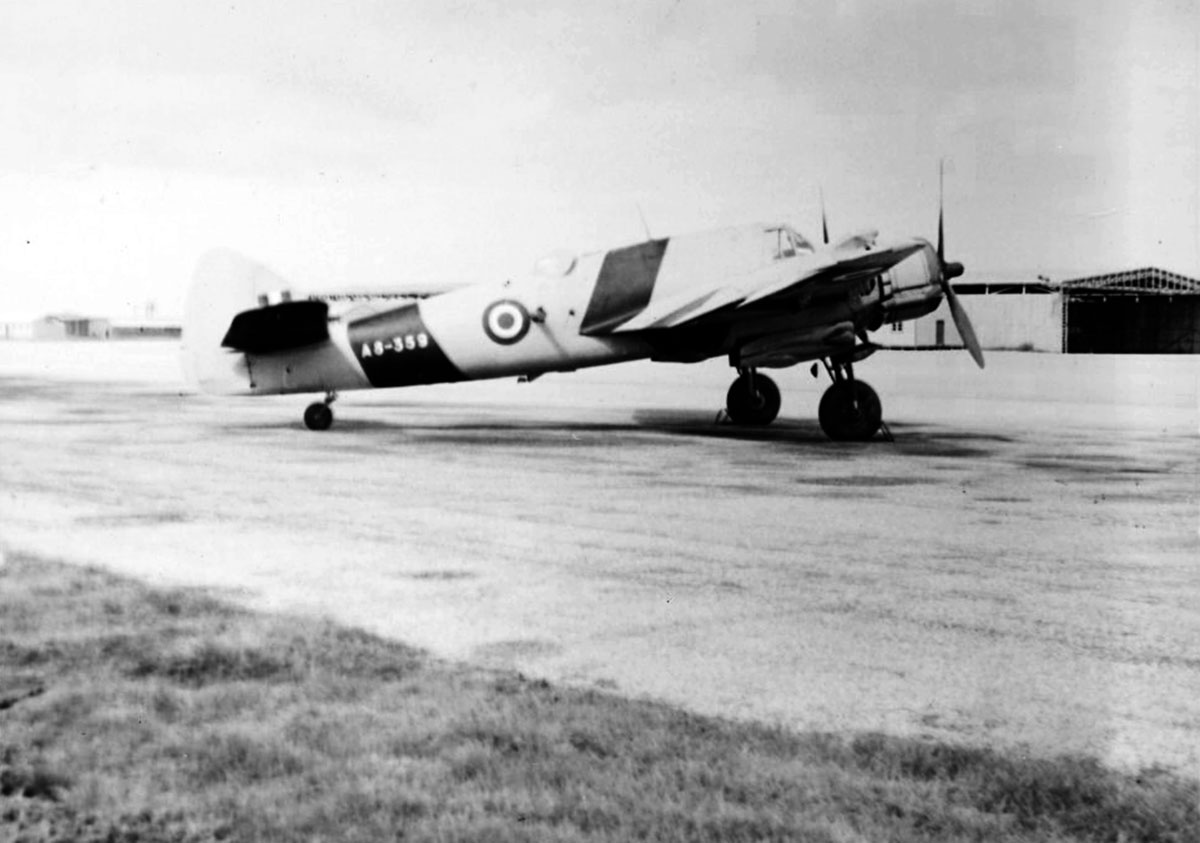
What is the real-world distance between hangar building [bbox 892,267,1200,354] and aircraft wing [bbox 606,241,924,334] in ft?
93.5

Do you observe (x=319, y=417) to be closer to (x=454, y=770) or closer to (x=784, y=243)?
(x=784, y=243)

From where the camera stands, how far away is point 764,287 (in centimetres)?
1488

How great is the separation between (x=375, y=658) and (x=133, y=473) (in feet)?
25.6

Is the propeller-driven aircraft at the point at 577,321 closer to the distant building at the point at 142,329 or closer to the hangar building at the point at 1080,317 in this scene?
the hangar building at the point at 1080,317

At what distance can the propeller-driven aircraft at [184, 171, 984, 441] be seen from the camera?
1538cm

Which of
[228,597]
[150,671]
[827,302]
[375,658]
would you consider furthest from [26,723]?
[827,302]

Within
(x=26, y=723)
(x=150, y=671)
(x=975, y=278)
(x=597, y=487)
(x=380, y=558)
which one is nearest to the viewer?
(x=26, y=723)

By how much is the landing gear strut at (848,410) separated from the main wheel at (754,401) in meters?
2.32

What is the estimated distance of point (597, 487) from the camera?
10969mm

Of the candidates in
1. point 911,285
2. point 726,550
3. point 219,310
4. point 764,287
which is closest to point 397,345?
point 219,310

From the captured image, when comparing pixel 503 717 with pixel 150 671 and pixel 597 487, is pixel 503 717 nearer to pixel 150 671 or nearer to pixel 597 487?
pixel 150 671

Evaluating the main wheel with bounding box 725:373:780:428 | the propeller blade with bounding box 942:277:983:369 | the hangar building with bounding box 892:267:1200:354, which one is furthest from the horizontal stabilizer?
the hangar building with bounding box 892:267:1200:354

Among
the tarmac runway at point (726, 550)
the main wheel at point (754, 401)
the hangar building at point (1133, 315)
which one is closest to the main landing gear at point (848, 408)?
the tarmac runway at point (726, 550)

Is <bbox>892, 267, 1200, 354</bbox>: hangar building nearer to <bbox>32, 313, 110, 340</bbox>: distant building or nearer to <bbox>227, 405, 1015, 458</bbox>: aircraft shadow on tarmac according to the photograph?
<bbox>227, 405, 1015, 458</bbox>: aircraft shadow on tarmac
